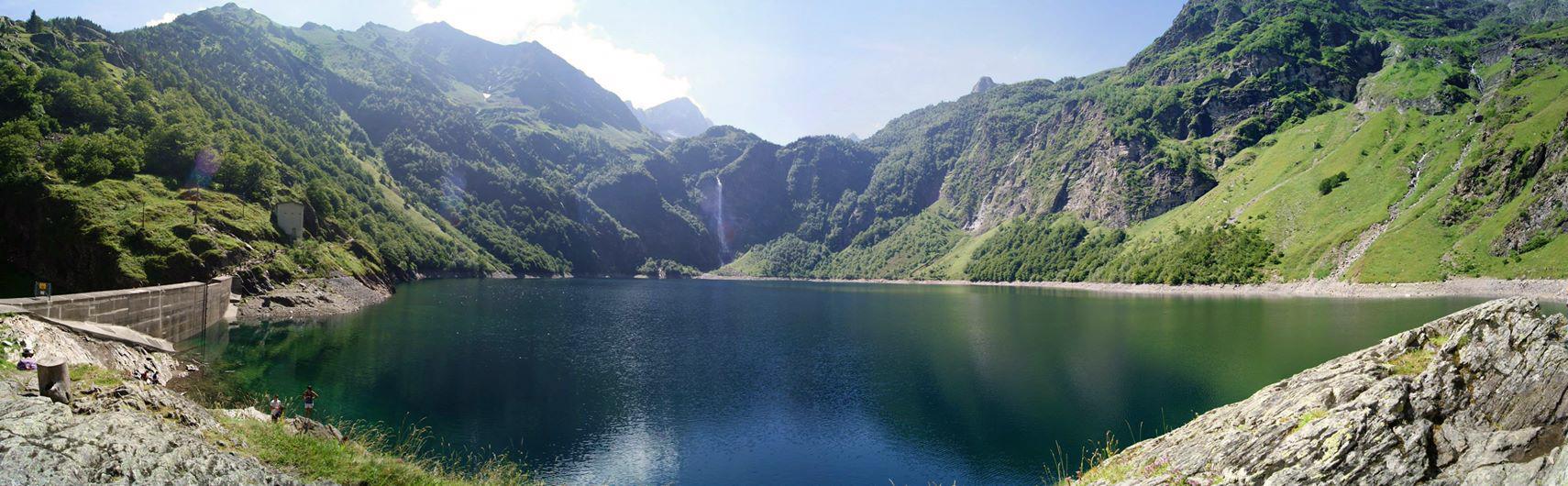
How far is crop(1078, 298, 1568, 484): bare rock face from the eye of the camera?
43.6ft

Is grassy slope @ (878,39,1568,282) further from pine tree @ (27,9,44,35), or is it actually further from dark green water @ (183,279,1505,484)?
pine tree @ (27,9,44,35)

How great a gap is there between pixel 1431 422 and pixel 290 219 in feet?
403

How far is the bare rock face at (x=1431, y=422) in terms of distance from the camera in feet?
43.6

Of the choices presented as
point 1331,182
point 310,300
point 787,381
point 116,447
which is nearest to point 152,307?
point 310,300

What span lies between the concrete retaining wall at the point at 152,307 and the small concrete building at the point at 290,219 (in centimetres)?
2376

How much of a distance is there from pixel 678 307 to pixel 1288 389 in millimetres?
115646

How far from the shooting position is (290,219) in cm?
A: 9856

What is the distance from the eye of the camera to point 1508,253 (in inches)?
4102

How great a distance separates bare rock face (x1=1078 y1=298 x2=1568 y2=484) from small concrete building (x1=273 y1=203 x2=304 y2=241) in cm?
11537

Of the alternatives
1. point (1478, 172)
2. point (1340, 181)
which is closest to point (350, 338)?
point (1478, 172)

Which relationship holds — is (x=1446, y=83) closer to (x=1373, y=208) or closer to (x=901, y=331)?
(x=1373, y=208)

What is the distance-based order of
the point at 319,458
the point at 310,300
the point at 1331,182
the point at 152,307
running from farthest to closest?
the point at 1331,182 → the point at 310,300 → the point at 152,307 → the point at 319,458

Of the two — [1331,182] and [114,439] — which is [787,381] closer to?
[114,439]

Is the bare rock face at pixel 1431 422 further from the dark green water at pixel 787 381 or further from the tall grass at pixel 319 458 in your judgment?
the tall grass at pixel 319 458
